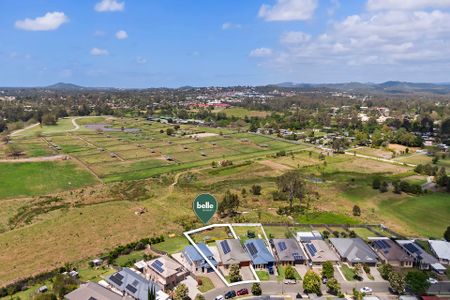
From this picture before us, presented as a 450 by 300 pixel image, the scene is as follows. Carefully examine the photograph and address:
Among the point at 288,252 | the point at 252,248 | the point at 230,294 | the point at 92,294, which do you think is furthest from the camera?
the point at 252,248

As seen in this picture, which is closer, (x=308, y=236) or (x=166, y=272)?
(x=166, y=272)

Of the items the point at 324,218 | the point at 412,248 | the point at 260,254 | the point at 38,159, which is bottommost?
the point at 324,218

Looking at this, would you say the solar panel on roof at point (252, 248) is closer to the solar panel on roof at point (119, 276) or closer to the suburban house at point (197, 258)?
the suburban house at point (197, 258)

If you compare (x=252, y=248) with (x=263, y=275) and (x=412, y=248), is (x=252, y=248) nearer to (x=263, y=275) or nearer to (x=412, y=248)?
(x=263, y=275)

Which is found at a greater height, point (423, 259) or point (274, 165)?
point (423, 259)

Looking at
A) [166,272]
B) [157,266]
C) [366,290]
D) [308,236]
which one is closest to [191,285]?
[166,272]

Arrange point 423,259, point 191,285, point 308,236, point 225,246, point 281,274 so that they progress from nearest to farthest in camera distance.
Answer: point 191,285 → point 281,274 → point 423,259 → point 225,246 → point 308,236

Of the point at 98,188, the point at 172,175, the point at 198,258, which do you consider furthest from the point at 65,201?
the point at 198,258
